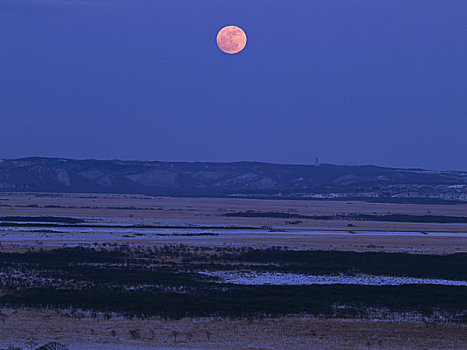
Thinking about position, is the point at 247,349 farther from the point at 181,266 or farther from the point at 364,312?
the point at 181,266

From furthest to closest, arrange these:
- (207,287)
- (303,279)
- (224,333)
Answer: (303,279)
(207,287)
(224,333)

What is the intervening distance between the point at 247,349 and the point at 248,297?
269 inches

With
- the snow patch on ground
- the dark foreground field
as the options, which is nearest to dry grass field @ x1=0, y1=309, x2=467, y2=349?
the dark foreground field

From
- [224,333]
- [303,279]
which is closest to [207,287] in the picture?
[303,279]

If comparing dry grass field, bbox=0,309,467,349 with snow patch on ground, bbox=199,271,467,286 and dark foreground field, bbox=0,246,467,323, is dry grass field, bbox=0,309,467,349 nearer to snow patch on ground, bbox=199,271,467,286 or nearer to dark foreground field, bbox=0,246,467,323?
dark foreground field, bbox=0,246,467,323

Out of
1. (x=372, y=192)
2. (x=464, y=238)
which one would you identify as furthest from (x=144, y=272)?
(x=372, y=192)

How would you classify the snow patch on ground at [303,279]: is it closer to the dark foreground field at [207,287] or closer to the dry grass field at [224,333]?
the dark foreground field at [207,287]

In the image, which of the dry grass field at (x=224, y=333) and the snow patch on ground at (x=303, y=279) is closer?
the dry grass field at (x=224, y=333)

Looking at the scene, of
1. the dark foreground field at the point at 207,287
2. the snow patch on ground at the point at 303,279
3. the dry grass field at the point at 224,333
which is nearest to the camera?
the dry grass field at the point at 224,333

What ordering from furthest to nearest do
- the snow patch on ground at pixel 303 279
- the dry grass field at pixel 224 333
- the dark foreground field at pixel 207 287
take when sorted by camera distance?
the snow patch on ground at pixel 303 279 → the dark foreground field at pixel 207 287 → the dry grass field at pixel 224 333

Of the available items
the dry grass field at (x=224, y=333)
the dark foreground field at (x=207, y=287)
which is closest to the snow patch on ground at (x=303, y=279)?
the dark foreground field at (x=207, y=287)

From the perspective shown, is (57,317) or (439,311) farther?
(439,311)

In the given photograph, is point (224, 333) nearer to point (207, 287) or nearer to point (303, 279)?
point (207, 287)

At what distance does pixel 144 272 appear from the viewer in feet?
99.3
